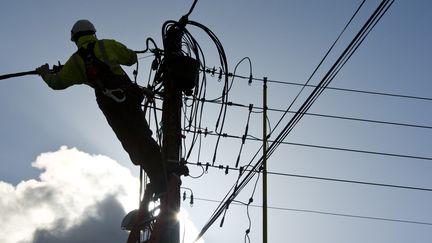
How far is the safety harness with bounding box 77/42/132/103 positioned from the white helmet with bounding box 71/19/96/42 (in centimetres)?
31

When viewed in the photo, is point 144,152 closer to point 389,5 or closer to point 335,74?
point 335,74

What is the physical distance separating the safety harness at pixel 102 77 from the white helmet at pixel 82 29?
1.01ft

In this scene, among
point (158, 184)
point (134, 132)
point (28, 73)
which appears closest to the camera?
point (28, 73)

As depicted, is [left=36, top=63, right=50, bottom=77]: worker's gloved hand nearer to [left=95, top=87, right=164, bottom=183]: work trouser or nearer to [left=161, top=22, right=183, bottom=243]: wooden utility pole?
[left=95, top=87, right=164, bottom=183]: work trouser

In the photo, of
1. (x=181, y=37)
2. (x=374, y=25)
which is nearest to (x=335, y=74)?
(x=374, y=25)

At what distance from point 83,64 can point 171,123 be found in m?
1.84

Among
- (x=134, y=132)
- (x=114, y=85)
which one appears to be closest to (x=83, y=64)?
(x=114, y=85)

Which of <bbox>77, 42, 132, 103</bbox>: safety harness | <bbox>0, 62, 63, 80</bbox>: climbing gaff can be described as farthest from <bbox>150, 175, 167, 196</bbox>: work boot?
<bbox>0, 62, 63, 80</bbox>: climbing gaff

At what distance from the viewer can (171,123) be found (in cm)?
732

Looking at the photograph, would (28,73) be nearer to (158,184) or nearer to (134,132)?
(134,132)

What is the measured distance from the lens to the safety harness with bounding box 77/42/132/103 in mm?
5781

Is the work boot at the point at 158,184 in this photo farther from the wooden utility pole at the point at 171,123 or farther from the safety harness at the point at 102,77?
the safety harness at the point at 102,77

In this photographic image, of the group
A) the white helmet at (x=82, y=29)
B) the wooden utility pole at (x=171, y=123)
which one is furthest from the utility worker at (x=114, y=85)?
the wooden utility pole at (x=171, y=123)

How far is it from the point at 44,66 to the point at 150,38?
91.4 inches
